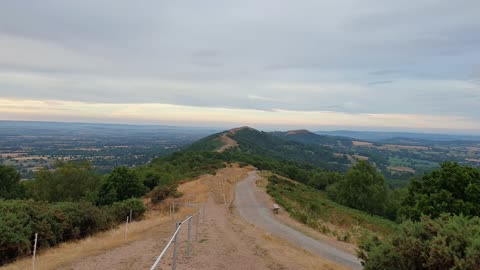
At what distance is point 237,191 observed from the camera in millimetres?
36750

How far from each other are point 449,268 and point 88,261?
1090 centimetres

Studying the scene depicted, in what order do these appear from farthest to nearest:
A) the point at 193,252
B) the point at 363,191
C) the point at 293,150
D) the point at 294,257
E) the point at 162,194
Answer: the point at 293,150 → the point at 363,191 → the point at 162,194 → the point at 294,257 → the point at 193,252

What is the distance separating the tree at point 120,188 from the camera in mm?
32606

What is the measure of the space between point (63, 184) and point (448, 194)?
42036mm

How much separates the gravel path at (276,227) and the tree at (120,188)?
10331 mm

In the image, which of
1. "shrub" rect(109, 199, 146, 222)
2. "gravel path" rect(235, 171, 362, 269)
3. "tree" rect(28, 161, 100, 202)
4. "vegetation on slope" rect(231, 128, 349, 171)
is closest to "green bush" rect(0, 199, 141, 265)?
"shrub" rect(109, 199, 146, 222)

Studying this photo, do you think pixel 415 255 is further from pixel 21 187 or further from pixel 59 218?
pixel 21 187

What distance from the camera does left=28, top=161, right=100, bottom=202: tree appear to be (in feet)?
139

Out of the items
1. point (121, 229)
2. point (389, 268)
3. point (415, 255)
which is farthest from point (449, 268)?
point (121, 229)

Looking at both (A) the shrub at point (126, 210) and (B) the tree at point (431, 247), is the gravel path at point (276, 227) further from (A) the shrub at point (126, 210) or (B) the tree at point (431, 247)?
(A) the shrub at point (126, 210)

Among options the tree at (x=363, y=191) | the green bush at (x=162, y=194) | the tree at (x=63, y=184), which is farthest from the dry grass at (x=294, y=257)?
the tree at (x=363, y=191)

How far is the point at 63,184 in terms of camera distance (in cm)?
4319

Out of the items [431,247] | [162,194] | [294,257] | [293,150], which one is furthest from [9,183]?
[293,150]

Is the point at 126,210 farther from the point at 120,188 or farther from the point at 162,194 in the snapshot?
the point at 120,188
